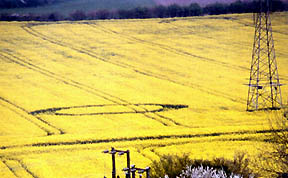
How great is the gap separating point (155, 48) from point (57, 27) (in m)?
3.27

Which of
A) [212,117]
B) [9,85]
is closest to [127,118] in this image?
[212,117]

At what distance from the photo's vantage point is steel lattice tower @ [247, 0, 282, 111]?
1534 centimetres

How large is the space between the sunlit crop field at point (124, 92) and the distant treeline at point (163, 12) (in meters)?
0.21

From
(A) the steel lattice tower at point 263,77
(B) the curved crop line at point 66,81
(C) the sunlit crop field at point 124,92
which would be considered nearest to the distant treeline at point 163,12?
(C) the sunlit crop field at point 124,92

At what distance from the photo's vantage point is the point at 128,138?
13.9 meters

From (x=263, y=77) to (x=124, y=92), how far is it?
14.1 ft

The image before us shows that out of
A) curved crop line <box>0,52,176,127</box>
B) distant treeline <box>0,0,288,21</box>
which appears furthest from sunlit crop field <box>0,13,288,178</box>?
distant treeline <box>0,0,288,21</box>

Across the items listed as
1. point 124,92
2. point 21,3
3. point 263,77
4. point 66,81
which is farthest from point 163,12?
point 21,3

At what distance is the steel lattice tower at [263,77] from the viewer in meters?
15.3

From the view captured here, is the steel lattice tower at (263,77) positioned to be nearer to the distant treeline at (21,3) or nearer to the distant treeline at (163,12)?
the distant treeline at (163,12)

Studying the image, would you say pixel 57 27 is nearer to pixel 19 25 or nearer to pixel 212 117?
pixel 19 25

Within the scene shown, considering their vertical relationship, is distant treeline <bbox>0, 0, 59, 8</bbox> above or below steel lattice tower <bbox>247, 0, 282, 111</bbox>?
above

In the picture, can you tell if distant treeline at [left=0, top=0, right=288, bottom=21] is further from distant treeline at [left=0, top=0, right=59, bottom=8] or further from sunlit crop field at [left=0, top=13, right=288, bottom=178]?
distant treeline at [left=0, top=0, right=59, bottom=8]

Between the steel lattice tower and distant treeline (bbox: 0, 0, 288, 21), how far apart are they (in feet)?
2.68
